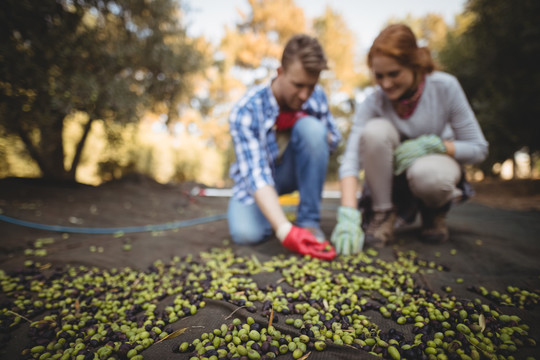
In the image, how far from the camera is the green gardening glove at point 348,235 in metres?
1.94

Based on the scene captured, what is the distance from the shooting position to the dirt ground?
1.66m

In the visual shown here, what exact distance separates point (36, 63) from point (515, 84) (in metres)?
8.12

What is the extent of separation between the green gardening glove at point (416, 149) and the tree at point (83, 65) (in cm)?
398

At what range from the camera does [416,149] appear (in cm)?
206

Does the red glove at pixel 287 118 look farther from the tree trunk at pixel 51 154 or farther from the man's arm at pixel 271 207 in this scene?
the tree trunk at pixel 51 154

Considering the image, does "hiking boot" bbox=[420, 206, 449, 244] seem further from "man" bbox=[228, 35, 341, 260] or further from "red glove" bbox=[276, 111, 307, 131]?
"red glove" bbox=[276, 111, 307, 131]

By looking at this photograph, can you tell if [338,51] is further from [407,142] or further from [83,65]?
[407,142]

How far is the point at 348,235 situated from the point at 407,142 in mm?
887

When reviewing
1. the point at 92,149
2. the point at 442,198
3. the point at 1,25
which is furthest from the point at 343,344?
the point at 92,149

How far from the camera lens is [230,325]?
3.75 feet

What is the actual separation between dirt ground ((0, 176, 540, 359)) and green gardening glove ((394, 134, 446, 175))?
67cm

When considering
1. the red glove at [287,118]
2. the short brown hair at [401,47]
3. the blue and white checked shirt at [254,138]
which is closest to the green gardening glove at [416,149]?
the short brown hair at [401,47]

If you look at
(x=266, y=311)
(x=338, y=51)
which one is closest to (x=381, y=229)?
(x=266, y=311)

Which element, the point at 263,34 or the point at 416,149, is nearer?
the point at 416,149
